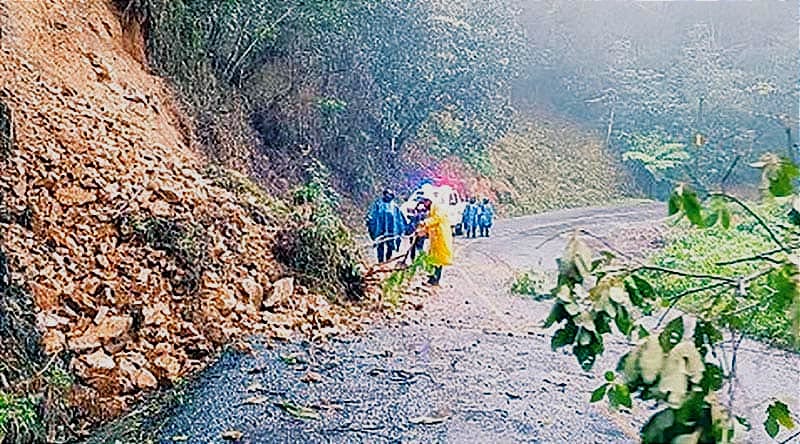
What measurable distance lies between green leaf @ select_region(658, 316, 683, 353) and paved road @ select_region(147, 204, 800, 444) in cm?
262

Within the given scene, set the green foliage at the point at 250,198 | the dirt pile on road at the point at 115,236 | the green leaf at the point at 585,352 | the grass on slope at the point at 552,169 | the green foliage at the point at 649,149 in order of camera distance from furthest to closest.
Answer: the grass on slope at the point at 552,169 < the green foliage at the point at 649,149 < the green foliage at the point at 250,198 < the dirt pile on road at the point at 115,236 < the green leaf at the point at 585,352

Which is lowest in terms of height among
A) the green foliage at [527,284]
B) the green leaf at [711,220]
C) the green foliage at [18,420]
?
the green foliage at [527,284]

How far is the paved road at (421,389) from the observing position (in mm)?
5223

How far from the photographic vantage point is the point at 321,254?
27.4 feet

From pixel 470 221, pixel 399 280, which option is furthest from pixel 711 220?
pixel 470 221

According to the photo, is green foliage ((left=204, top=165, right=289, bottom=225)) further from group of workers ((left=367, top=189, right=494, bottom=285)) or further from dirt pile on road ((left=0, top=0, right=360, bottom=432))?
group of workers ((left=367, top=189, right=494, bottom=285))

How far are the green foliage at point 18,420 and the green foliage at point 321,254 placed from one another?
152 inches

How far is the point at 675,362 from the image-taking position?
1234mm

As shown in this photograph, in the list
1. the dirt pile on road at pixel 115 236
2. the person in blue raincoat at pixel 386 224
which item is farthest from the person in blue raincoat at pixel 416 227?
the dirt pile on road at pixel 115 236

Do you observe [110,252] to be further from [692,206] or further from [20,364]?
[692,206]

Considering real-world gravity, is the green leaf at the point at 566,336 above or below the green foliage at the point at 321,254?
above

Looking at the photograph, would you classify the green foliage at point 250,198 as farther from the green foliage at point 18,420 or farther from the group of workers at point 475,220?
the group of workers at point 475,220

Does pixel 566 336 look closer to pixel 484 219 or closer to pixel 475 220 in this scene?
pixel 475 220

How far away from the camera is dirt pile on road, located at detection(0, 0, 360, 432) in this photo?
5.97m
